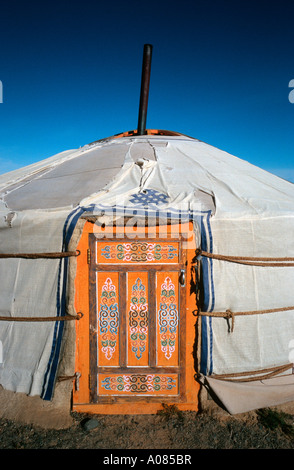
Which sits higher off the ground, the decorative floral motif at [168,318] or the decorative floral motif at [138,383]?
the decorative floral motif at [168,318]

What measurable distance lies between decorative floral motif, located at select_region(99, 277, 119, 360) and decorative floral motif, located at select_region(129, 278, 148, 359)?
14 centimetres

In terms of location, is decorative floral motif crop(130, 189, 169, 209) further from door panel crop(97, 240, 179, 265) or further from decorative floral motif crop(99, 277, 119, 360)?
decorative floral motif crop(99, 277, 119, 360)

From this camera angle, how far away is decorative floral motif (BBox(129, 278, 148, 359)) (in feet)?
8.22

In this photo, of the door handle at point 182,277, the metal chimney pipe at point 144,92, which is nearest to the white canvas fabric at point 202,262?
the door handle at point 182,277

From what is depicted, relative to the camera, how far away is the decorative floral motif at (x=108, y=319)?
2.51m

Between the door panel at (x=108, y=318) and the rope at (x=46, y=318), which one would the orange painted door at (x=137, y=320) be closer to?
the door panel at (x=108, y=318)

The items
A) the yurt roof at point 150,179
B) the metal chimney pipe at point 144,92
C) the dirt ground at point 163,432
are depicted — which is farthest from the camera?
the metal chimney pipe at point 144,92

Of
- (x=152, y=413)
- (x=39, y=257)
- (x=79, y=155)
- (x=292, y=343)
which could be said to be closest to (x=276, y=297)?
(x=292, y=343)

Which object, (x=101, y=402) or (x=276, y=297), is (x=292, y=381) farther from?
(x=101, y=402)

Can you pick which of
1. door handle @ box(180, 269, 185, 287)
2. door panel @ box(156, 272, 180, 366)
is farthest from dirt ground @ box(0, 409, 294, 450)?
door handle @ box(180, 269, 185, 287)

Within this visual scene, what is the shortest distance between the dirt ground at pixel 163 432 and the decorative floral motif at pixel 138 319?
0.56 metres

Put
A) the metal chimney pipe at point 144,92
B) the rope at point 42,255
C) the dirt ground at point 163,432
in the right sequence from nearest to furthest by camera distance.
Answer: the dirt ground at point 163,432
the rope at point 42,255
the metal chimney pipe at point 144,92

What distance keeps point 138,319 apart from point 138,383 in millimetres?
568

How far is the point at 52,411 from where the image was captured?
247 centimetres
